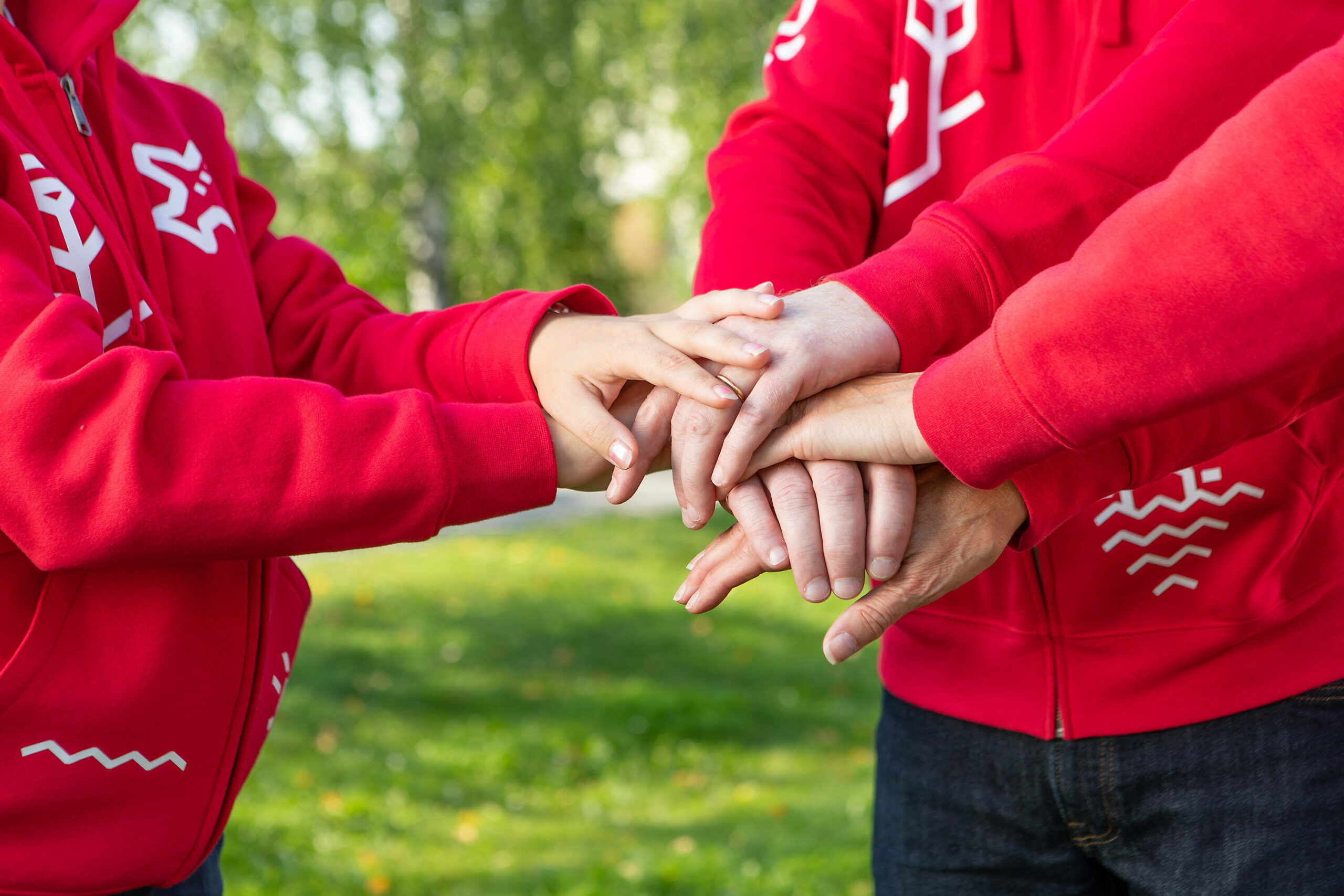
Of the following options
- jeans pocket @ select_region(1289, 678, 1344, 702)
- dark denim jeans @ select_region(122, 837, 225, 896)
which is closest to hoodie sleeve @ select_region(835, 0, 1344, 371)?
jeans pocket @ select_region(1289, 678, 1344, 702)

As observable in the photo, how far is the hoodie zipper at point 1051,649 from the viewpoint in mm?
1536

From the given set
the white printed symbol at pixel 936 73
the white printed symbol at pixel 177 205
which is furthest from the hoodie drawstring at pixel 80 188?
the white printed symbol at pixel 936 73

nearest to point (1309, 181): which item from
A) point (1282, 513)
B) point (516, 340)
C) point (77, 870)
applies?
point (1282, 513)

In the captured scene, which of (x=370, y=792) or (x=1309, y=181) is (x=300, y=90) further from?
(x=1309, y=181)

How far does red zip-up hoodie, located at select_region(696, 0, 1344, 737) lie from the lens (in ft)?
4.59

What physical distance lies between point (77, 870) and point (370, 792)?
3011mm

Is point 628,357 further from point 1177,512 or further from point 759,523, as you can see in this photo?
point 1177,512

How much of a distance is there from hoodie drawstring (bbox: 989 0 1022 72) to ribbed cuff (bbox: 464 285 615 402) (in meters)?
0.66

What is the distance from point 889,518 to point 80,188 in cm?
105

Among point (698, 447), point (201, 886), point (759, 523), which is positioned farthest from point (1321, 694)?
point (201, 886)

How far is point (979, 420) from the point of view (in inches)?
48.3

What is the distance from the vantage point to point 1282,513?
144 centimetres

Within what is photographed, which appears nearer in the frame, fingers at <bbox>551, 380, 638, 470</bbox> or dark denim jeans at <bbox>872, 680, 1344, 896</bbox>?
dark denim jeans at <bbox>872, 680, 1344, 896</bbox>

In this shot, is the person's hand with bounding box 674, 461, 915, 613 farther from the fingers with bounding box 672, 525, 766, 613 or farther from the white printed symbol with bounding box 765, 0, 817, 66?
the white printed symbol with bounding box 765, 0, 817, 66
